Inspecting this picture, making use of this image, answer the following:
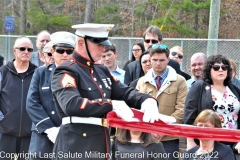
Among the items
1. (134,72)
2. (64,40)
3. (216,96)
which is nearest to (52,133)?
(64,40)

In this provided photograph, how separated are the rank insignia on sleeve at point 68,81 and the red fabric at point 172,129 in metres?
0.38

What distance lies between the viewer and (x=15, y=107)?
6797 mm

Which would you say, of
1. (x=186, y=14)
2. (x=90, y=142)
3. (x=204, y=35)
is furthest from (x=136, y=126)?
(x=186, y=14)

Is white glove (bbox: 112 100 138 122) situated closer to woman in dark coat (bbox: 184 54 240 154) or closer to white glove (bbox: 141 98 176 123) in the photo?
white glove (bbox: 141 98 176 123)

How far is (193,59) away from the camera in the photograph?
309 inches

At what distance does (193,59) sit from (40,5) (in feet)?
96.3

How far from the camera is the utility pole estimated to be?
14.5 meters

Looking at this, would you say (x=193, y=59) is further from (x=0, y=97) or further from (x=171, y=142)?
(x=0, y=97)

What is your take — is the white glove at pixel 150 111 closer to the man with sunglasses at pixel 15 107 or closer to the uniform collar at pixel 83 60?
the uniform collar at pixel 83 60

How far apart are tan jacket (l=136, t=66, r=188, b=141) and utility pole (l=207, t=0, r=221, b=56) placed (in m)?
7.66

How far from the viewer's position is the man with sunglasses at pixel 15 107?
6.70 meters

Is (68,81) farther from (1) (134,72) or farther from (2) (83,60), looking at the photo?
(1) (134,72)

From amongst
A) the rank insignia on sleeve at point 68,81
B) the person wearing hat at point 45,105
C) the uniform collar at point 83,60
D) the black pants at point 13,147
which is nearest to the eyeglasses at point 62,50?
the person wearing hat at point 45,105

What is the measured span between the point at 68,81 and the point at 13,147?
2.55 m
